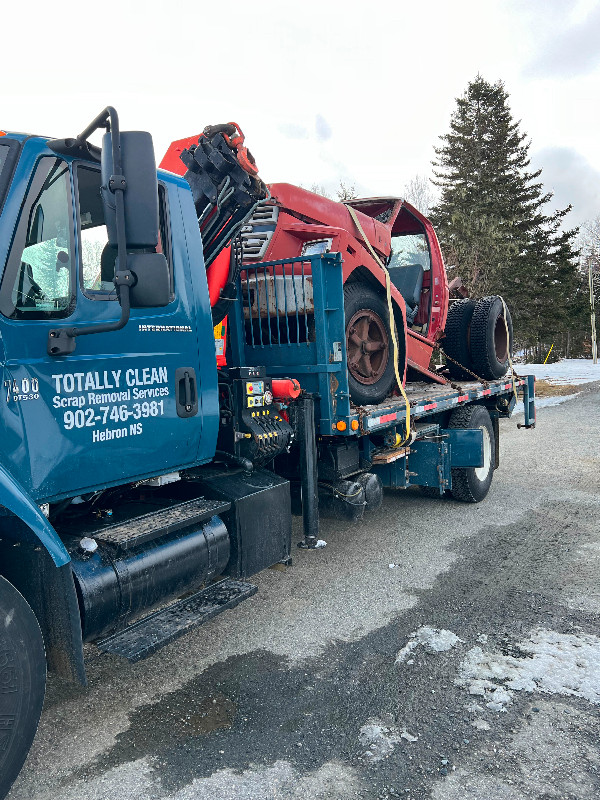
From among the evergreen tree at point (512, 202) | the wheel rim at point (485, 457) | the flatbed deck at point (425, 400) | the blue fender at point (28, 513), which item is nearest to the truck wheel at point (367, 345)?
the flatbed deck at point (425, 400)

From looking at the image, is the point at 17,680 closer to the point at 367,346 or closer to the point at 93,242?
the point at 93,242

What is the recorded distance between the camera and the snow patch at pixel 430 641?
355 cm

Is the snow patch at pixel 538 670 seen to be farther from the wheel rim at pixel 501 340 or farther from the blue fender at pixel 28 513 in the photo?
the wheel rim at pixel 501 340

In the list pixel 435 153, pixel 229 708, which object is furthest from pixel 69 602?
pixel 435 153

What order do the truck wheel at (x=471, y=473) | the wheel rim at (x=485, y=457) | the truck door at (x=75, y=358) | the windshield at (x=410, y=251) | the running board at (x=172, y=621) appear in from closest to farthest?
the truck door at (x=75, y=358) < the running board at (x=172, y=621) < the truck wheel at (x=471, y=473) < the wheel rim at (x=485, y=457) < the windshield at (x=410, y=251)

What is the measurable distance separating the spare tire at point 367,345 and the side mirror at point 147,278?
7.70 feet

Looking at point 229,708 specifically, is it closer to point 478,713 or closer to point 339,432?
point 478,713

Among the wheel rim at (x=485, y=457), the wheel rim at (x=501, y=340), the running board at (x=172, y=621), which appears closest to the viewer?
the running board at (x=172, y=621)

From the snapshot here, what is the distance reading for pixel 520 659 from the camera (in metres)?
3.43

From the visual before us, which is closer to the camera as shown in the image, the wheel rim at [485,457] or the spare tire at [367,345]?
the spare tire at [367,345]

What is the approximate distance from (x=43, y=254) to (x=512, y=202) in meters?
33.1

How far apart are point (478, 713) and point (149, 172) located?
2702 mm

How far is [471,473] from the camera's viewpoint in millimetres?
6648

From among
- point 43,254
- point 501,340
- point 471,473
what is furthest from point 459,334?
point 43,254
